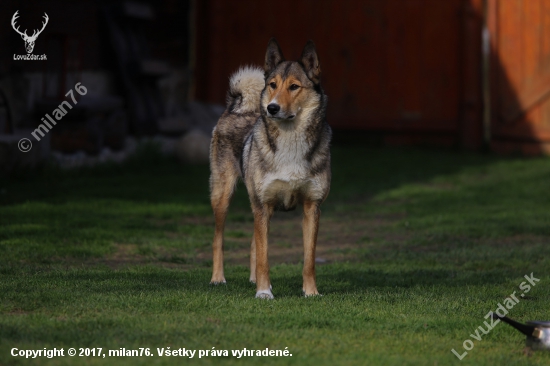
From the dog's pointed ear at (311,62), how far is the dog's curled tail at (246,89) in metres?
0.82

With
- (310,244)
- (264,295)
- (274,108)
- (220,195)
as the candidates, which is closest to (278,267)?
(220,195)

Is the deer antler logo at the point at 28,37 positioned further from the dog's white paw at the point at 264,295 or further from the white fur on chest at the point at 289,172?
the dog's white paw at the point at 264,295

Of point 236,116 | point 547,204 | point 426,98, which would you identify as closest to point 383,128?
point 426,98

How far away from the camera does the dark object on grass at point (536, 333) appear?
13.8 ft

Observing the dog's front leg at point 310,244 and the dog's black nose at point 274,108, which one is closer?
the dog's black nose at point 274,108

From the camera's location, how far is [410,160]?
13.5m

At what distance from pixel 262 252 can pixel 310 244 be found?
1.13 ft

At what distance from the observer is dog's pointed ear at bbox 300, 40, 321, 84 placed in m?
5.50

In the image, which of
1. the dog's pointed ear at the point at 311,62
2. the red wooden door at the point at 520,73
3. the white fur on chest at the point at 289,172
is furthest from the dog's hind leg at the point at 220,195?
the red wooden door at the point at 520,73

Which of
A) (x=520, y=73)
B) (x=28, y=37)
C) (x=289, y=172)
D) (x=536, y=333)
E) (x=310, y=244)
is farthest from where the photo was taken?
(x=520, y=73)

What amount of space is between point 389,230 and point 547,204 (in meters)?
2.47

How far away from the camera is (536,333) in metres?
4.25

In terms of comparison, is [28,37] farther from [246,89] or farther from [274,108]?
[274,108]

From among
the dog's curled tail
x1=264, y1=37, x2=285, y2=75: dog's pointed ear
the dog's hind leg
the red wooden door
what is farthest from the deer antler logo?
the red wooden door
